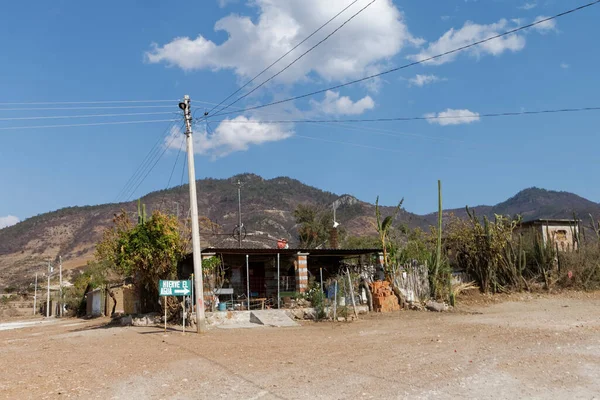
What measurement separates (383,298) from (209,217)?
78.5 metres

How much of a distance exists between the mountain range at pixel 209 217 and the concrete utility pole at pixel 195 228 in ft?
191

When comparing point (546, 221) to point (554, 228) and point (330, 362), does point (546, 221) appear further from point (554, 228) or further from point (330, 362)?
point (330, 362)

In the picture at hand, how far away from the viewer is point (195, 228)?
18.7m

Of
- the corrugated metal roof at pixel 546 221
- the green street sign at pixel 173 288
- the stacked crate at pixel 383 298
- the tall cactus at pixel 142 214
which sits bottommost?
the stacked crate at pixel 383 298

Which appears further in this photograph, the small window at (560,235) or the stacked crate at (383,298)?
the small window at (560,235)

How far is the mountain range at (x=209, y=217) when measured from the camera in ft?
279

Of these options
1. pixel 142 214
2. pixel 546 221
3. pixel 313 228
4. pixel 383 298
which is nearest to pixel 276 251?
pixel 383 298

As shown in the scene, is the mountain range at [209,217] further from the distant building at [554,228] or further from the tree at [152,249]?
the tree at [152,249]

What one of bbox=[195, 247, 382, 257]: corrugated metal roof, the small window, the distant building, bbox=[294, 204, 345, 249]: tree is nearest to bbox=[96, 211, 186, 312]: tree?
bbox=[195, 247, 382, 257]: corrugated metal roof

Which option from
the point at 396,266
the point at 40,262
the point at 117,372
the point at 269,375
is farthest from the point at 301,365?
the point at 40,262

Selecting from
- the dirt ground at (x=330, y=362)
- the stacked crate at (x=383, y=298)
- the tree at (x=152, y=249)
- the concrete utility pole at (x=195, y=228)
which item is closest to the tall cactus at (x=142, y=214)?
the tree at (x=152, y=249)

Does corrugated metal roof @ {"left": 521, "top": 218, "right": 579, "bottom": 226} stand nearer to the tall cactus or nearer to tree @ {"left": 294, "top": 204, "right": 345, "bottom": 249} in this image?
tree @ {"left": 294, "top": 204, "right": 345, "bottom": 249}

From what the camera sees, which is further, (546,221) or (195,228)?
(546,221)

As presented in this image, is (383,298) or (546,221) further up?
(546,221)
